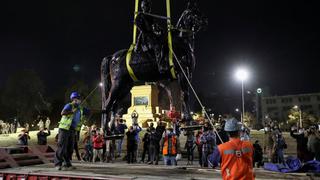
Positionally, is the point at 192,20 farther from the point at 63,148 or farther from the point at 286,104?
the point at 286,104

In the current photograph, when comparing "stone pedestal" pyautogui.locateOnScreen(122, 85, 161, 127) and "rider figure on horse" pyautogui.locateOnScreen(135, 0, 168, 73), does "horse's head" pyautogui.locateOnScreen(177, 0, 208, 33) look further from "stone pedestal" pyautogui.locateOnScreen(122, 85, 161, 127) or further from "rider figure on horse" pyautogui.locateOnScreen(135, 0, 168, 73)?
"stone pedestal" pyautogui.locateOnScreen(122, 85, 161, 127)

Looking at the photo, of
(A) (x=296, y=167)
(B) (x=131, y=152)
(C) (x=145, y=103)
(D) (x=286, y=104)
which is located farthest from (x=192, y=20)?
(D) (x=286, y=104)

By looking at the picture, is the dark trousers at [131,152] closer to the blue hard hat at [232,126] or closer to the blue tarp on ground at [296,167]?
the blue tarp on ground at [296,167]

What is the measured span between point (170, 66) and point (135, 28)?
1761 millimetres

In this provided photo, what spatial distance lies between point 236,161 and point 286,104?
12923 cm

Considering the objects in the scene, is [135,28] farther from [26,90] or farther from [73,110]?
[26,90]

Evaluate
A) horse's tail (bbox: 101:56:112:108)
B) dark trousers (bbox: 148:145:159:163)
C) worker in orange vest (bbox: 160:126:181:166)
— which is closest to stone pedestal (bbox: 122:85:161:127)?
dark trousers (bbox: 148:145:159:163)

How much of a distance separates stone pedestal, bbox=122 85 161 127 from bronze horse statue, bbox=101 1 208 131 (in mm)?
30168

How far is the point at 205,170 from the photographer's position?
717cm

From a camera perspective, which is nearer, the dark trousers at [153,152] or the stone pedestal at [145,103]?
the dark trousers at [153,152]

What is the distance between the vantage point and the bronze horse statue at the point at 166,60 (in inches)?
339

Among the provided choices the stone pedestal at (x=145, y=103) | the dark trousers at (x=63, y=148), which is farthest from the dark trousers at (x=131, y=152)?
the stone pedestal at (x=145, y=103)

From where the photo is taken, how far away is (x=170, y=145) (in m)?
13.2

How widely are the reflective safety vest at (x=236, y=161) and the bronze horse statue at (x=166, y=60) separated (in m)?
3.95
